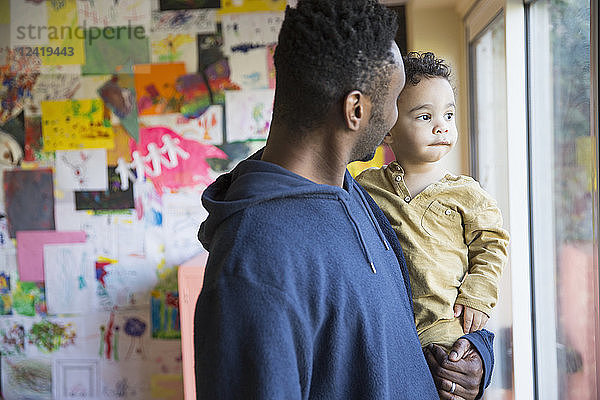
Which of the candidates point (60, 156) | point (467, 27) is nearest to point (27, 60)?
point (60, 156)

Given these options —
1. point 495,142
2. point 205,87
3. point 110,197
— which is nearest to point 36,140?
point 110,197

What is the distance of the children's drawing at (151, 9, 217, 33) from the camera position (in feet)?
9.88

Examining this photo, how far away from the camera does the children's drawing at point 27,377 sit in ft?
10.6

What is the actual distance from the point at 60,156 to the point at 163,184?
58 centimetres

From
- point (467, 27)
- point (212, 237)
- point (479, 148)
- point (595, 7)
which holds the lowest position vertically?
point (212, 237)

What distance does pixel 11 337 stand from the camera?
324 cm

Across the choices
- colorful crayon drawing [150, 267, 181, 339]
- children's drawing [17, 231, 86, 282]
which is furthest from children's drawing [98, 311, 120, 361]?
children's drawing [17, 231, 86, 282]

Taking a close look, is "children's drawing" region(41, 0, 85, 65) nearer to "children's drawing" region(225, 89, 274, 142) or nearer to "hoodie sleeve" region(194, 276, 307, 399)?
"children's drawing" region(225, 89, 274, 142)

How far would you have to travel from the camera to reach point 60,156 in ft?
10.2

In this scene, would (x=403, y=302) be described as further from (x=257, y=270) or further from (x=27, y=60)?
(x=27, y=60)

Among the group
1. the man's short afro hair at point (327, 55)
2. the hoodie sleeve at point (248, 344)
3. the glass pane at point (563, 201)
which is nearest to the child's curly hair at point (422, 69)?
the man's short afro hair at point (327, 55)

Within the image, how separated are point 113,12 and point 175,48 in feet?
1.25

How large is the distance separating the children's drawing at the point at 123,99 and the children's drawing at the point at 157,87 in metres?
0.03

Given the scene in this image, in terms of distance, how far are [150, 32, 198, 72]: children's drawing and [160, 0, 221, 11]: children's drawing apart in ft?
0.45
